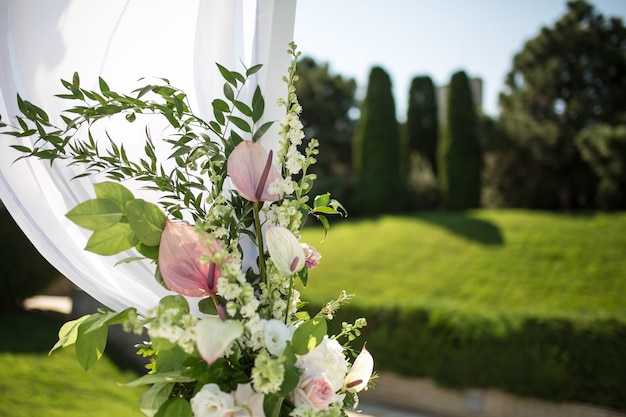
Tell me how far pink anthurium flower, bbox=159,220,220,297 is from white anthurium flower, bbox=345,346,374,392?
30 cm

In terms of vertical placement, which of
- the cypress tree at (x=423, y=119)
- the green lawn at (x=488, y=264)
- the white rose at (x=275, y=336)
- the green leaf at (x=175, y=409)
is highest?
the cypress tree at (x=423, y=119)

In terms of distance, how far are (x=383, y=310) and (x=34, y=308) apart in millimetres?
4092

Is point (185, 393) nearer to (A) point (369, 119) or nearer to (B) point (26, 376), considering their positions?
(B) point (26, 376)

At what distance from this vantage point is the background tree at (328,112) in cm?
1495

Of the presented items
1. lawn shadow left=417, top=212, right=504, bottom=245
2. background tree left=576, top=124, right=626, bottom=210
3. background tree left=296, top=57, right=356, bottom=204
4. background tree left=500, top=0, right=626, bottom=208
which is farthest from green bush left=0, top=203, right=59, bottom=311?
background tree left=500, top=0, right=626, bottom=208

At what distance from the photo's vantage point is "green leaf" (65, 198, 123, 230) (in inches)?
33.9

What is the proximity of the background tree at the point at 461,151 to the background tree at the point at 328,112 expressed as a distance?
539 cm

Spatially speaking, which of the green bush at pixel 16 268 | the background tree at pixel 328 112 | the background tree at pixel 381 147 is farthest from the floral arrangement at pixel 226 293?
the background tree at pixel 328 112

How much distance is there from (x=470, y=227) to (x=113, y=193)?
5.96 metres

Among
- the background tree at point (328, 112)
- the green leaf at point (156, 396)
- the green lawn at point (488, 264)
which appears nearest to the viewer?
the green leaf at point (156, 396)

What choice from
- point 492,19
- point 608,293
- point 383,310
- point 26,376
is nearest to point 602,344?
point 608,293

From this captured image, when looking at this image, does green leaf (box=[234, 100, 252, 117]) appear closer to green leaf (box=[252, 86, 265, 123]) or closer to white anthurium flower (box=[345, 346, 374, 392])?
green leaf (box=[252, 86, 265, 123])

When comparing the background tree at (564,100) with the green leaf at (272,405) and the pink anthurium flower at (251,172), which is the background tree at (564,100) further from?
the green leaf at (272,405)

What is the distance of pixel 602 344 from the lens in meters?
3.59
